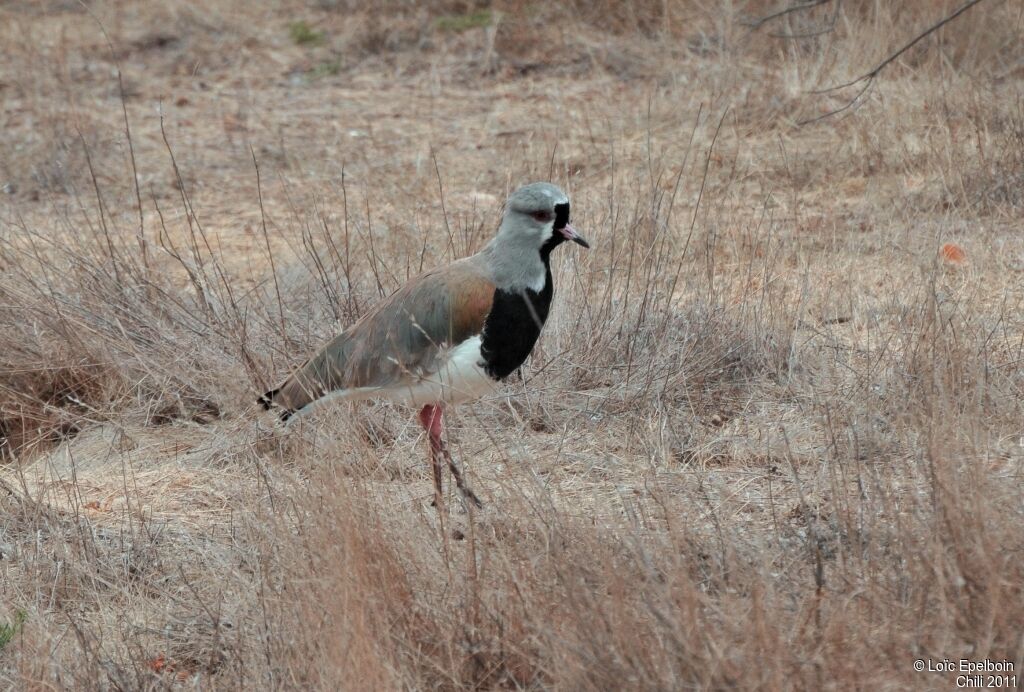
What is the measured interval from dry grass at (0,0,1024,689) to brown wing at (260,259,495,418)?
17cm

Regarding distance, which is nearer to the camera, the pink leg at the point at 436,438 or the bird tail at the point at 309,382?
the pink leg at the point at 436,438

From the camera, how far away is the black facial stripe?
Result: 181 inches

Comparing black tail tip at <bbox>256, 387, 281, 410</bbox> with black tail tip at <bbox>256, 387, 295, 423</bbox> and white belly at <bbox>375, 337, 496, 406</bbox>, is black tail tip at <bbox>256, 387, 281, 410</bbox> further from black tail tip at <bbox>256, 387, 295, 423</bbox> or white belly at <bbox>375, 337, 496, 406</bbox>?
white belly at <bbox>375, 337, 496, 406</bbox>

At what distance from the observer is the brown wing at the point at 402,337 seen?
4562 mm

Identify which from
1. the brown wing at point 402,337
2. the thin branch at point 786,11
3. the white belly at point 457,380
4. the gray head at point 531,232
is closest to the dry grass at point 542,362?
the brown wing at point 402,337

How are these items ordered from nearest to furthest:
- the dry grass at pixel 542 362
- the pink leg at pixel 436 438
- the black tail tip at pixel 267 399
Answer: the dry grass at pixel 542 362, the pink leg at pixel 436 438, the black tail tip at pixel 267 399

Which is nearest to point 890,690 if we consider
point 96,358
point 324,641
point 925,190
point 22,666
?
point 324,641

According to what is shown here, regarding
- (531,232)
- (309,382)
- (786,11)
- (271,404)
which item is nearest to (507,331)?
(531,232)

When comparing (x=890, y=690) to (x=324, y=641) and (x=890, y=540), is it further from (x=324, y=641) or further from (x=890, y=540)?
(x=324, y=641)

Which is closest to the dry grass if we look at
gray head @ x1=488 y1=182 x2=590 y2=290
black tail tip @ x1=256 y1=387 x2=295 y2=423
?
black tail tip @ x1=256 y1=387 x2=295 y2=423

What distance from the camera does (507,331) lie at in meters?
4.50

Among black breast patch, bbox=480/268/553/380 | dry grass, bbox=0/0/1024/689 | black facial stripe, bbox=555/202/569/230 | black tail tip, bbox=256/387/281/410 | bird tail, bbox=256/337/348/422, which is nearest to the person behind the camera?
dry grass, bbox=0/0/1024/689

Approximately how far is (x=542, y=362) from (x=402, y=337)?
99 centimetres

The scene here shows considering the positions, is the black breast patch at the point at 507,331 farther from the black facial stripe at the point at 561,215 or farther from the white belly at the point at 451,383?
the black facial stripe at the point at 561,215
